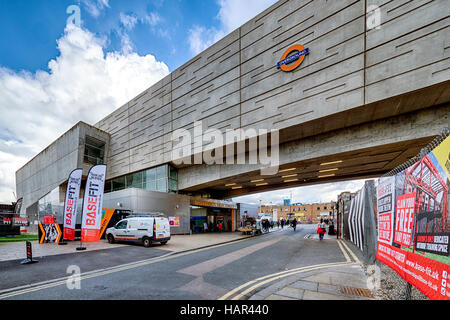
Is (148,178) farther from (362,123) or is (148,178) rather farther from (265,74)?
(362,123)

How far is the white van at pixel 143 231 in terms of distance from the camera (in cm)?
1286

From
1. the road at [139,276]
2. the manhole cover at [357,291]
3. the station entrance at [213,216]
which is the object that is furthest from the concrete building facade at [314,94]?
the manhole cover at [357,291]

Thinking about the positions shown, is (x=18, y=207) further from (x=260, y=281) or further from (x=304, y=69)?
(x=304, y=69)

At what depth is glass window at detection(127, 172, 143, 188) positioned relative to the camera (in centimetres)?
2957

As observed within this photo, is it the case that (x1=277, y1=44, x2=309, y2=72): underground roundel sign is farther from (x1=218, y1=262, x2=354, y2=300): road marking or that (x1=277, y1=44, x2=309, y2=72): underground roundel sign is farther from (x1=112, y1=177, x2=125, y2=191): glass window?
(x1=112, y1=177, x2=125, y2=191): glass window

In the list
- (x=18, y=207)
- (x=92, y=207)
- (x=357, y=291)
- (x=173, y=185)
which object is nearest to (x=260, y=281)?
(x=357, y=291)

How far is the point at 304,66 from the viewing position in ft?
55.5

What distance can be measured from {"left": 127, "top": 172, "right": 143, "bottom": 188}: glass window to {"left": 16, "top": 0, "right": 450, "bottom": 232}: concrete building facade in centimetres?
14

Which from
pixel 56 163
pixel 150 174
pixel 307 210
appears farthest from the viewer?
pixel 307 210

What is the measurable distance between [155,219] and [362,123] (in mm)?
16432

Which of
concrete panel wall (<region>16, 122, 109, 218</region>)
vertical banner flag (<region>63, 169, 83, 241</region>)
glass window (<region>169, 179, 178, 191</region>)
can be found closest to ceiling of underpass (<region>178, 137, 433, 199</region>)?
glass window (<region>169, 179, 178, 191</region>)

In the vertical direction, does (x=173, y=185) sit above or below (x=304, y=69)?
below

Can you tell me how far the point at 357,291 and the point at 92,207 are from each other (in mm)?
12407

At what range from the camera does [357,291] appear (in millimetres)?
5004
